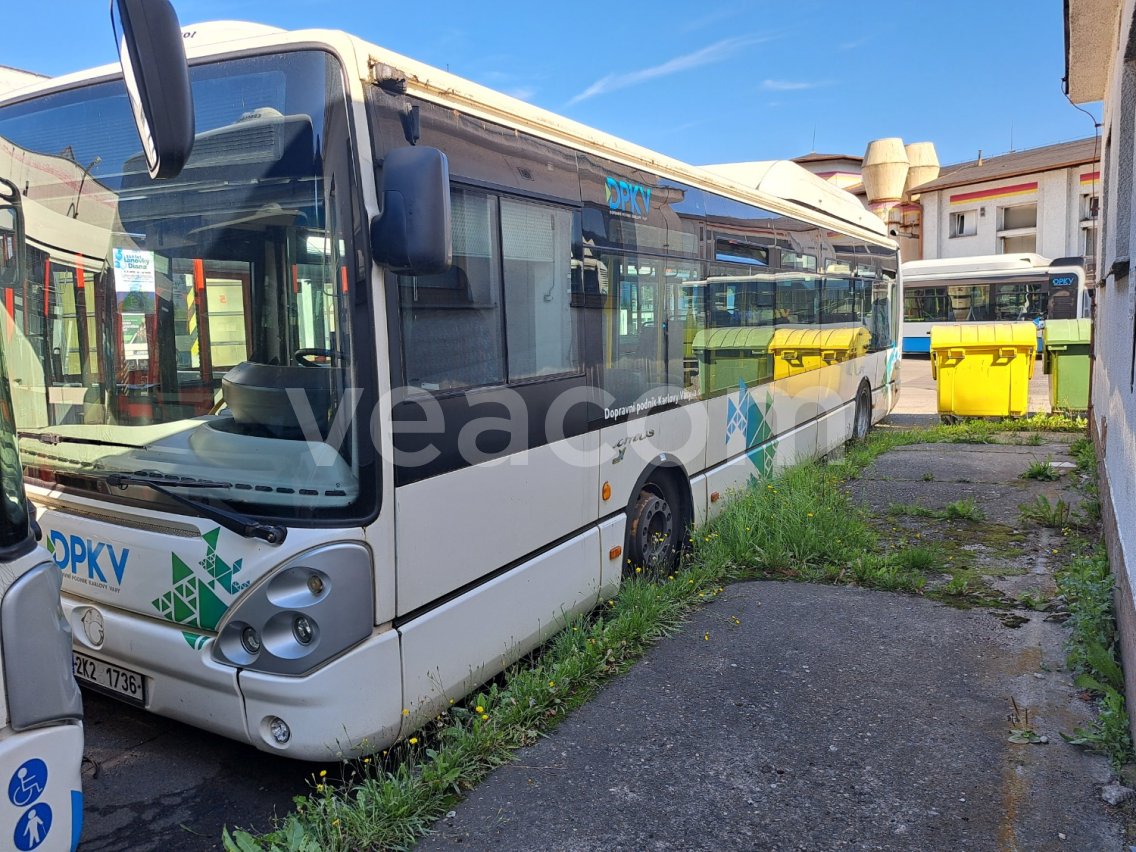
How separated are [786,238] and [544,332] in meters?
4.55


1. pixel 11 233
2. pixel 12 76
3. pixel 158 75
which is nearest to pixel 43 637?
pixel 158 75

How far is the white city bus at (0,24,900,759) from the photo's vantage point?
311 cm

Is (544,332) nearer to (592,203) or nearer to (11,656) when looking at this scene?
(592,203)

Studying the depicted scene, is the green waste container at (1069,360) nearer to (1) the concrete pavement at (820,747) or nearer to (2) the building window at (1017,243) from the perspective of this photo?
(1) the concrete pavement at (820,747)

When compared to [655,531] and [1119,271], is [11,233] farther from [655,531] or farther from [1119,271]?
[1119,271]

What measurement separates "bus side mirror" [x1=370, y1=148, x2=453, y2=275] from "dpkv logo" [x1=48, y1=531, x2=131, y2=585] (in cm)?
159

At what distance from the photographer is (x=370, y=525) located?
317cm

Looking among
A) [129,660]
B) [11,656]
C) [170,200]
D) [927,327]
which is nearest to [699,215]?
[170,200]

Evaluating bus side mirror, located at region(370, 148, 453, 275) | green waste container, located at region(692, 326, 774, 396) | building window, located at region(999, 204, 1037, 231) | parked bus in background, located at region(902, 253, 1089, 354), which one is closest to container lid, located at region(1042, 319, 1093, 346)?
green waste container, located at region(692, 326, 774, 396)

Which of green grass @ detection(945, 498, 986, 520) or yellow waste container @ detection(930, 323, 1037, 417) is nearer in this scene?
green grass @ detection(945, 498, 986, 520)

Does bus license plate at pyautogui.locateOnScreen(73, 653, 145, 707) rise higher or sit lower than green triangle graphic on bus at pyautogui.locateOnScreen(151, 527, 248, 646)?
lower

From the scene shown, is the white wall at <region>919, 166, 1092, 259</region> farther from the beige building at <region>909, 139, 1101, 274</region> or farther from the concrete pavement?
the concrete pavement

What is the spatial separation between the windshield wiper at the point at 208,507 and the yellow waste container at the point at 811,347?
5.46 meters

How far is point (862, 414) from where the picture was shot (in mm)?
11617
